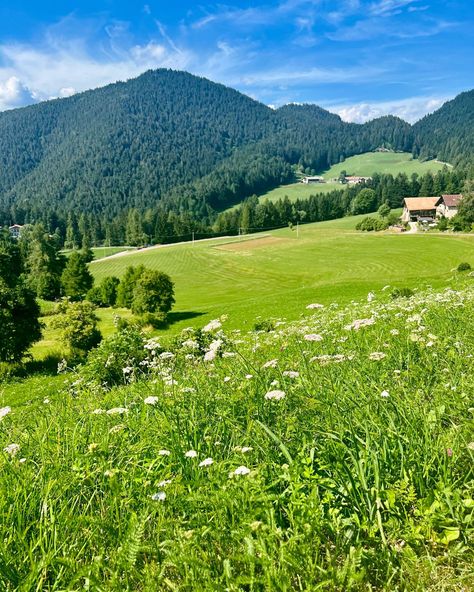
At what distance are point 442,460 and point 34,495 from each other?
2.78 metres

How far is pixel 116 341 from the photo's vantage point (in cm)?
1145

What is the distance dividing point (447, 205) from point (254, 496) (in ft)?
459

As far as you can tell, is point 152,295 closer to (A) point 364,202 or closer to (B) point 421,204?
(B) point 421,204

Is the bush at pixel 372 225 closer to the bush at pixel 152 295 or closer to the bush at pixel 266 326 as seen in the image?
the bush at pixel 152 295

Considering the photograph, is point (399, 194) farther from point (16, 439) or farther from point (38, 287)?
point (16, 439)

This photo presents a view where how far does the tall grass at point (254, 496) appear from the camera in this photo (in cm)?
213

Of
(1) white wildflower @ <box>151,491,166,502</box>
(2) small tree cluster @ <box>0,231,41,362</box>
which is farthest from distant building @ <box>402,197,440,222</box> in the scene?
(1) white wildflower @ <box>151,491,166,502</box>

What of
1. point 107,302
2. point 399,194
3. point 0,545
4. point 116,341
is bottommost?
point 107,302

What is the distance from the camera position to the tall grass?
84.0 inches

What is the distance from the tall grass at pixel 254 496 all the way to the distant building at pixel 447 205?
133437 millimetres

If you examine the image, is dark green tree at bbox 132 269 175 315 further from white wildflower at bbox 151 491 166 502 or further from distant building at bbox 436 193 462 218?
distant building at bbox 436 193 462 218

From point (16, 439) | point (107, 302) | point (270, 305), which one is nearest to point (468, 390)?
point (16, 439)

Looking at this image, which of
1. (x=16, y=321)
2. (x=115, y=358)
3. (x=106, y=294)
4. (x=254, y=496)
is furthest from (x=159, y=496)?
(x=106, y=294)

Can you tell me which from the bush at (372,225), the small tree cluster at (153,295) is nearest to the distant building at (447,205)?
the bush at (372,225)
